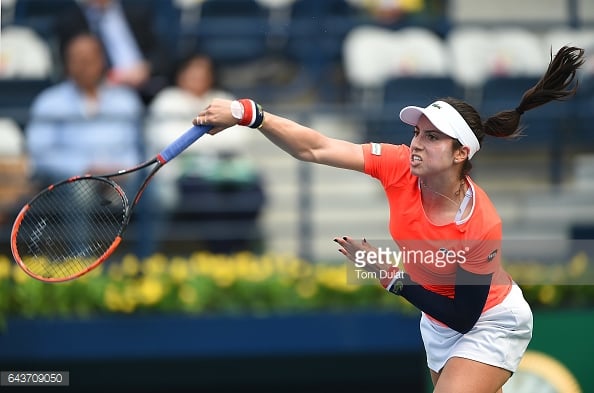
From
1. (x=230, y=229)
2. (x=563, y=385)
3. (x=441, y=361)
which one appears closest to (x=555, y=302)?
(x=563, y=385)

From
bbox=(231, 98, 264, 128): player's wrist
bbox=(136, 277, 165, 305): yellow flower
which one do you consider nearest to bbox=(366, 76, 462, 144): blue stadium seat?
bbox=(136, 277, 165, 305): yellow flower

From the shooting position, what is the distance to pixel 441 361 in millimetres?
4926

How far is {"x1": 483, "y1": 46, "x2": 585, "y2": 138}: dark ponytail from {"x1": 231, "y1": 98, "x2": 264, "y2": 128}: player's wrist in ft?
3.05

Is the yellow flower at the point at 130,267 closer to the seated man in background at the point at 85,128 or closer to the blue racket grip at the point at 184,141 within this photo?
the seated man in background at the point at 85,128

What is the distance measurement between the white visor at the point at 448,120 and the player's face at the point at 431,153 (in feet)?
0.15

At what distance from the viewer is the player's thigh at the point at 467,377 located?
15.3 ft

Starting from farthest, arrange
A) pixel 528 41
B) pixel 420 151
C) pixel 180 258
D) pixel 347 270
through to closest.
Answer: pixel 528 41 < pixel 180 258 < pixel 347 270 < pixel 420 151

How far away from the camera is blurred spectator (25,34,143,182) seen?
7.44 metres

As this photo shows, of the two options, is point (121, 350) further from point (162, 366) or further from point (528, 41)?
point (528, 41)

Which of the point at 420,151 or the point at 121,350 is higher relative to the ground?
the point at 420,151

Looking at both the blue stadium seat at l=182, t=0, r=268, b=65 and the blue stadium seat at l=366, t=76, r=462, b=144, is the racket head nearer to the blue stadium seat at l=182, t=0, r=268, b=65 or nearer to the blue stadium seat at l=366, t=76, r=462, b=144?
the blue stadium seat at l=366, t=76, r=462, b=144

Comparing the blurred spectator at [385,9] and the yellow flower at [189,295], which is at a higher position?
the blurred spectator at [385,9]

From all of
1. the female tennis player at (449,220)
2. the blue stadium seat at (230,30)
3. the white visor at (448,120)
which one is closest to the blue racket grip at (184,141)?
the female tennis player at (449,220)

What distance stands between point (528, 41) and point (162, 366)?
4241 millimetres
